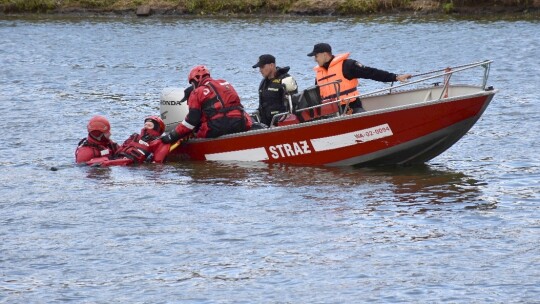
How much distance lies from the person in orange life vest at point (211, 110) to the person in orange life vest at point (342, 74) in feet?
4.17

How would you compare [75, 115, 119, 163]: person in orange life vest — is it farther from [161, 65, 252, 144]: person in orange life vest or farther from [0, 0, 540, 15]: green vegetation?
[0, 0, 540, 15]: green vegetation

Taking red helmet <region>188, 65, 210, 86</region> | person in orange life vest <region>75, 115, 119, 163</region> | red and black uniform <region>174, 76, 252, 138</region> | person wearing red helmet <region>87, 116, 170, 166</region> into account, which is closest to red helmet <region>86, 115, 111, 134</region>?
person in orange life vest <region>75, 115, 119, 163</region>

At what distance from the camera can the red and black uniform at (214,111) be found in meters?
15.9

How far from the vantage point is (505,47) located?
109 ft

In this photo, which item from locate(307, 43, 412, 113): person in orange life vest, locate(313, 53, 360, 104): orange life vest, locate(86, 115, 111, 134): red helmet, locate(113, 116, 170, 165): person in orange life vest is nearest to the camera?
locate(307, 43, 412, 113): person in orange life vest

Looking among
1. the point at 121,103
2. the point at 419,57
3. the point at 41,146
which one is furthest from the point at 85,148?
the point at 419,57

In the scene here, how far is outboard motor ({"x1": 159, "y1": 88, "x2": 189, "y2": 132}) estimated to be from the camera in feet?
55.0

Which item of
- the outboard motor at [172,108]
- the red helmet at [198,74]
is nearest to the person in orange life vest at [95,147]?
the outboard motor at [172,108]

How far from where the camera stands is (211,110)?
1595cm

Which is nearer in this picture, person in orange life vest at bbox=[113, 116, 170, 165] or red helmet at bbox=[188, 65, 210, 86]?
red helmet at bbox=[188, 65, 210, 86]

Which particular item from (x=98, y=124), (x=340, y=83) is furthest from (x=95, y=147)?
(x=340, y=83)

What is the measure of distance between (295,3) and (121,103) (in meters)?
24.3

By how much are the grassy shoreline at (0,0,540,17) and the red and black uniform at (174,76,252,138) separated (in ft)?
95.7

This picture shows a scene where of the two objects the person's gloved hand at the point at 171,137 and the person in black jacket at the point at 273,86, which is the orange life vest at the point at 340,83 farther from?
the person's gloved hand at the point at 171,137
